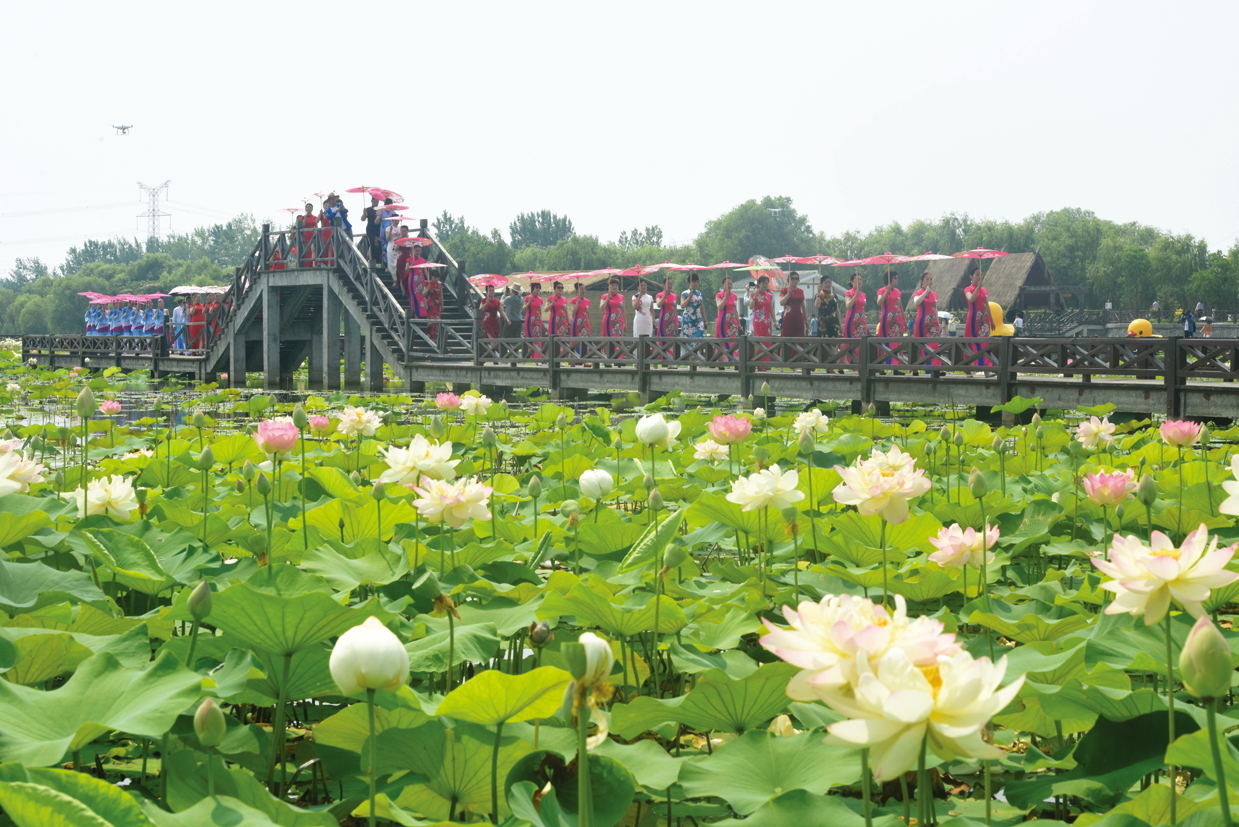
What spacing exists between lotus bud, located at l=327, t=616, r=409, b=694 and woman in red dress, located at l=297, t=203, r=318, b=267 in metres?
19.7

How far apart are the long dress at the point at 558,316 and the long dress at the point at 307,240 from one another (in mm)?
4614

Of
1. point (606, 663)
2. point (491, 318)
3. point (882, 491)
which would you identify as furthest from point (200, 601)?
point (491, 318)

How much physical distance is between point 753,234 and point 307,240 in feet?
232

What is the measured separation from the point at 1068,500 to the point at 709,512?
128 centimetres

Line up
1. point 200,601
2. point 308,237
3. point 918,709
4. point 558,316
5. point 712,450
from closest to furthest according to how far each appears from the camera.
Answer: point 918,709, point 200,601, point 712,450, point 558,316, point 308,237

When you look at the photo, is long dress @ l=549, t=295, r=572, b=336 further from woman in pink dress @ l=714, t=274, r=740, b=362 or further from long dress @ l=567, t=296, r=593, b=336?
woman in pink dress @ l=714, t=274, r=740, b=362

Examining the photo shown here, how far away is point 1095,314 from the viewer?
1784 inches

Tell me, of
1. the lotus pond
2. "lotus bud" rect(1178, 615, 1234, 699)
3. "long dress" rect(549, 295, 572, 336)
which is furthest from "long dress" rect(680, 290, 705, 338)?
"lotus bud" rect(1178, 615, 1234, 699)

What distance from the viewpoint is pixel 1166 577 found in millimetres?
1300

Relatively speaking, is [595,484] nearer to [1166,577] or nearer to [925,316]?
[1166,577]

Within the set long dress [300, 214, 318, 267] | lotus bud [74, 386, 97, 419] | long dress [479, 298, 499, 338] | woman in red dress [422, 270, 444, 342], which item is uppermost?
long dress [300, 214, 318, 267]

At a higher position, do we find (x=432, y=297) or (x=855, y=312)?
(x=432, y=297)

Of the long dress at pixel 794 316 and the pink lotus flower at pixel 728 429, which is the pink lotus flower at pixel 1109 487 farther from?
the long dress at pixel 794 316

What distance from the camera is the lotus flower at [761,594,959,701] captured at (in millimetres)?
953
